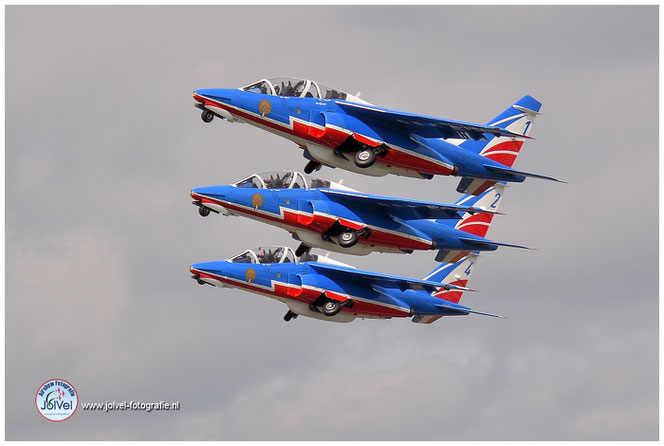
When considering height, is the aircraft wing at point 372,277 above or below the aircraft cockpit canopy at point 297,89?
below

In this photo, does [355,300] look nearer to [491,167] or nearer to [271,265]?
[271,265]

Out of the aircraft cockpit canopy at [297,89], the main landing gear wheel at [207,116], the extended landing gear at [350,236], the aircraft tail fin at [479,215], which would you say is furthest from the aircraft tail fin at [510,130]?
the main landing gear wheel at [207,116]

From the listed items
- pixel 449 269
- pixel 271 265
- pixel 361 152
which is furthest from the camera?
pixel 449 269

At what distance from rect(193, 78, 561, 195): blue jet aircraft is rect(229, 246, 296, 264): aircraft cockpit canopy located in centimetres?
625

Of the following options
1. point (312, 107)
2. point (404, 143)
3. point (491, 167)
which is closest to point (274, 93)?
point (312, 107)

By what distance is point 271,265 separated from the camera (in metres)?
79.8

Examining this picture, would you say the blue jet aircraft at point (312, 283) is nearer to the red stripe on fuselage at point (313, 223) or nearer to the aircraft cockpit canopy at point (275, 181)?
the red stripe on fuselage at point (313, 223)

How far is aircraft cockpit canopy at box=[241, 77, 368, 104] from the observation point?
75.2 meters

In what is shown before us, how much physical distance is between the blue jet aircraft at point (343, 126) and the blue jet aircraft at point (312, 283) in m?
6.37

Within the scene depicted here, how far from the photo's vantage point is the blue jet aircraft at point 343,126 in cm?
7431

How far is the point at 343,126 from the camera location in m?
74.2

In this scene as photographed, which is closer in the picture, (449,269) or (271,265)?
(271,265)

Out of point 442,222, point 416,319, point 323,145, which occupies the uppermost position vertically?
point 323,145

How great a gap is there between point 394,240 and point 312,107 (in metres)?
8.09
